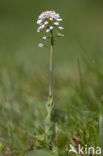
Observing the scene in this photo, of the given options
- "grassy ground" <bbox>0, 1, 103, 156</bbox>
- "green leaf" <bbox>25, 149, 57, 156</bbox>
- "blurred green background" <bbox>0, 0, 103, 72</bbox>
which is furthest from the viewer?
"blurred green background" <bbox>0, 0, 103, 72</bbox>

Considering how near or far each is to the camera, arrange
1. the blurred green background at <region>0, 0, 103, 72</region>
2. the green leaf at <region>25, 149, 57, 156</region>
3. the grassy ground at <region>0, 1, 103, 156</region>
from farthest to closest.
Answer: the blurred green background at <region>0, 0, 103, 72</region> → the grassy ground at <region>0, 1, 103, 156</region> → the green leaf at <region>25, 149, 57, 156</region>

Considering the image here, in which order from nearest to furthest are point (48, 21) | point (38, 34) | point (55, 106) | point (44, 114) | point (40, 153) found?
point (40, 153) → point (48, 21) → point (44, 114) → point (55, 106) → point (38, 34)

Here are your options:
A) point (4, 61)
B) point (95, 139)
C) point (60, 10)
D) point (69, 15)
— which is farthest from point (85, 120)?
point (60, 10)

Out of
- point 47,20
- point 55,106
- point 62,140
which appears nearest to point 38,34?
point 55,106

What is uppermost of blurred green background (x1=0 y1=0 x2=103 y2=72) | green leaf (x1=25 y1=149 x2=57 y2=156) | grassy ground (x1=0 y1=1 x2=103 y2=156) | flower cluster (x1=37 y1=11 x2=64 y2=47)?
blurred green background (x1=0 y1=0 x2=103 y2=72)

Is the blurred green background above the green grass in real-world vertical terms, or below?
above

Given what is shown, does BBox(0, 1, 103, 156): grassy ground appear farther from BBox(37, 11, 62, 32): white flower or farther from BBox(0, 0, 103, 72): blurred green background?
BBox(37, 11, 62, 32): white flower

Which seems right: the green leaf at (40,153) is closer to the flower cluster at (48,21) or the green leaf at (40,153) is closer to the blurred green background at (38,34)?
the flower cluster at (48,21)

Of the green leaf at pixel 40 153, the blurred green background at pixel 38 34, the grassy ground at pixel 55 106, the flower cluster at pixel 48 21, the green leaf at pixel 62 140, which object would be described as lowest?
the green leaf at pixel 40 153

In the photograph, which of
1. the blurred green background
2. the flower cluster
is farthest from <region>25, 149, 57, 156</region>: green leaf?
the blurred green background

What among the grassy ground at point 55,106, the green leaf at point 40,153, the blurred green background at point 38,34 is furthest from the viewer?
the blurred green background at point 38,34

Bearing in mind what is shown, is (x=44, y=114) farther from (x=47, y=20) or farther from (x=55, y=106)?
(x=47, y=20)

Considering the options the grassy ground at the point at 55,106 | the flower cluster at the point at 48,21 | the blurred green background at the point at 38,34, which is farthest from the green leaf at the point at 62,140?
the blurred green background at the point at 38,34

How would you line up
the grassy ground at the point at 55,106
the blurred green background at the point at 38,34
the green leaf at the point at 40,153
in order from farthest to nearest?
the blurred green background at the point at 38,34, the grassy ground at the point at 55,106, the green leaf at the point at 40,153
